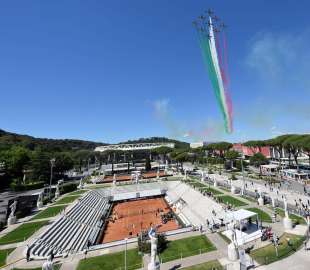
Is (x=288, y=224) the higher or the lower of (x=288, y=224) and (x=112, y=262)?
the higher

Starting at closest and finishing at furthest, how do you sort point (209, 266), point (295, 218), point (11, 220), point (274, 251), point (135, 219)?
point (209, 266), point (274, 251), point (295, 218), point (11, 220), point (135, 219)

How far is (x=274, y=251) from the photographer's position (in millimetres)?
20953

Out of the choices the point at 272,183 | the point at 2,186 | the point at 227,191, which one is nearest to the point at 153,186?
the point at 227,191

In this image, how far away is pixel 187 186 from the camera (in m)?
59.8

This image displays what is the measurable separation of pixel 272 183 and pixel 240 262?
4697 cm

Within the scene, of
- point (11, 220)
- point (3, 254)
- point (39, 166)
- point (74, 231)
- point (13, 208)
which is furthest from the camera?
point (39, 166)

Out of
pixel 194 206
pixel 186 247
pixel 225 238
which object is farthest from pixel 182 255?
pixel 194 206

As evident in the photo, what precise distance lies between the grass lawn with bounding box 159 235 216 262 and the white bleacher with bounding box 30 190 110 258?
402 inches

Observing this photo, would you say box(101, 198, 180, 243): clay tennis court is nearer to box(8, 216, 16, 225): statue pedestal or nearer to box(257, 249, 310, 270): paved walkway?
box(8, 216, 16, 225): statue pedestal

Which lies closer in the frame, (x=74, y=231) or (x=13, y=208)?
(x=74, y=231)

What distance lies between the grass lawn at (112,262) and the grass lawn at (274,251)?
10902 mm

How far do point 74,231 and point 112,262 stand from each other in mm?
14538

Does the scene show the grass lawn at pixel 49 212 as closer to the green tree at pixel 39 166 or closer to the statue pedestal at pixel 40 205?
the statue pedestal at pixel 40 205

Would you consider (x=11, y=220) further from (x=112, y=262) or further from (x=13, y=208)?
(x=112, y=262)
